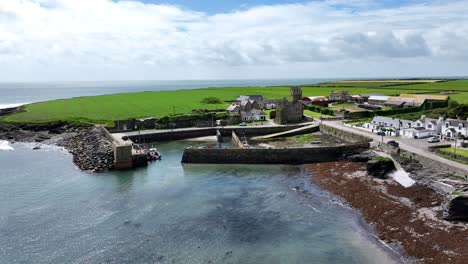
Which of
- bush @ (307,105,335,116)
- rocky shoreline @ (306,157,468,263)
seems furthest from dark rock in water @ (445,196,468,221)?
bush @ (307,105,335,116)

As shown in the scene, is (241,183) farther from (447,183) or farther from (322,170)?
(447,183)

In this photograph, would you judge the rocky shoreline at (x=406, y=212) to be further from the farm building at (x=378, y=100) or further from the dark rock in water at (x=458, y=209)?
the farm building at (x=378, y=100)

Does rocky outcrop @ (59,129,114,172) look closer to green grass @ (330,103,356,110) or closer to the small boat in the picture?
the small boat

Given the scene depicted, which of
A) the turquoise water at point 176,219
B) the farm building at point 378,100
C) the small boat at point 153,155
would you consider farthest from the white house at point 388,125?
the farm building at point 378,100

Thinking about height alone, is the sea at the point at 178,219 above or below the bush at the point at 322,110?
below

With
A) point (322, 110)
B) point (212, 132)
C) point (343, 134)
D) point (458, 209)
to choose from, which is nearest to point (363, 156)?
point (343, 134)

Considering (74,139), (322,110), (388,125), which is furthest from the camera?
(322,110)

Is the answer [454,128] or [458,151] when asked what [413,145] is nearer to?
[458,151]
